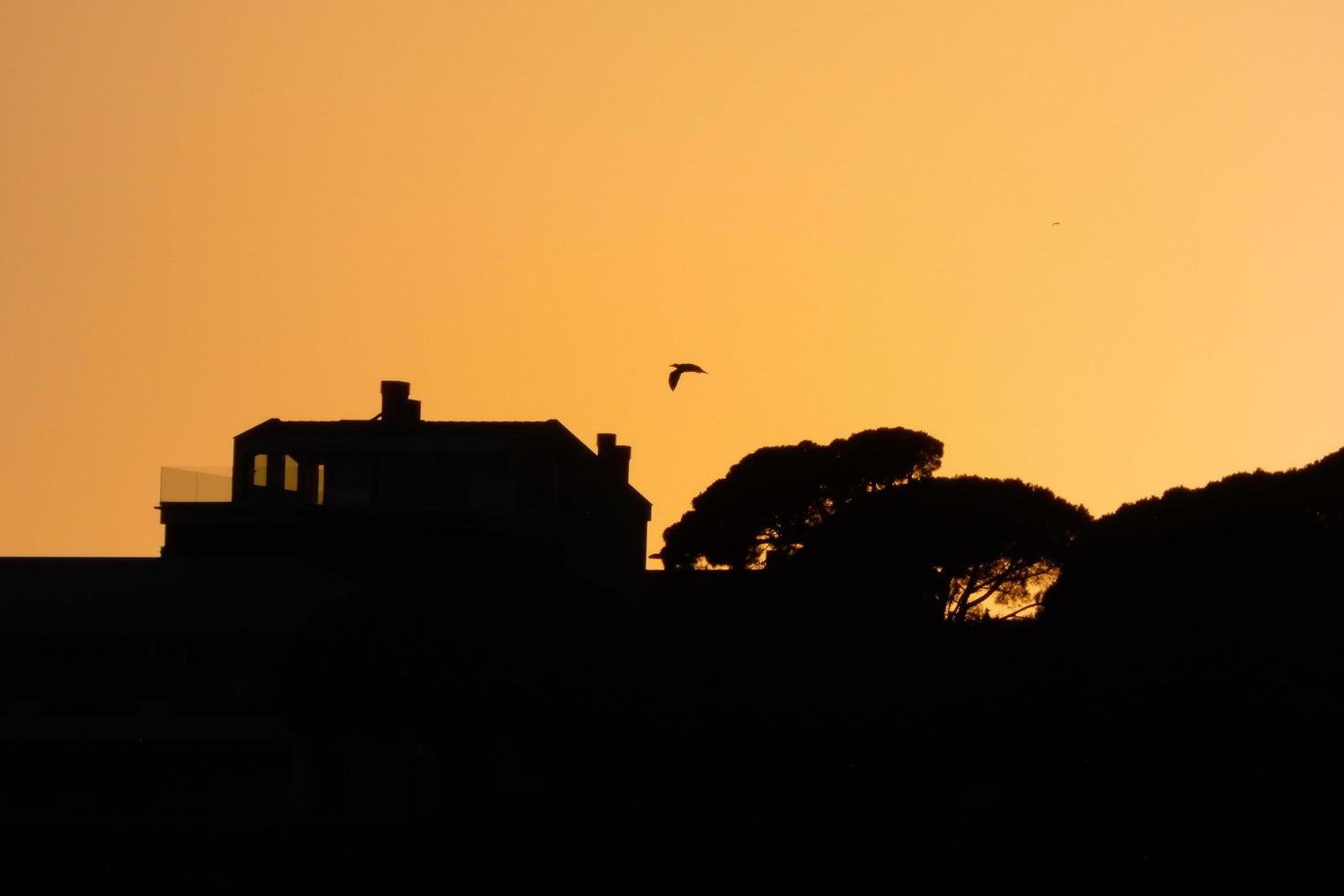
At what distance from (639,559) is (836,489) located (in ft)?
38.3

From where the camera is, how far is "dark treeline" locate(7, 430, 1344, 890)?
46.4 metres

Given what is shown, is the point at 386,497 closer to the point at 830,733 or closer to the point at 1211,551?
the point at 830,733

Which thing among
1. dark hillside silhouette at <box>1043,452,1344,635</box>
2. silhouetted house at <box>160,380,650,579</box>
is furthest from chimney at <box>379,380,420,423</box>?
dark hillside silhouette at <box>1043,452,1344,635</box>

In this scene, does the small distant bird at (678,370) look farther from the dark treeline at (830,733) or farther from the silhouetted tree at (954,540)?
the silhouetted tree at (954,540)

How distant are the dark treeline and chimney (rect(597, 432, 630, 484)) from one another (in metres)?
12.5

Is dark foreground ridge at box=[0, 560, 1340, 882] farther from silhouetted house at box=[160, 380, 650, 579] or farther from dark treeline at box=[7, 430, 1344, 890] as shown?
silhouetted house at box=[160, 380, 650, 579]

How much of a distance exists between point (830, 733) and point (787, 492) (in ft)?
126

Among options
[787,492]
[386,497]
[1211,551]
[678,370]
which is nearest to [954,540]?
[787,492]

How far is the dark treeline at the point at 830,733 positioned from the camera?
1827 inches

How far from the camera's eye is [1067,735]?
48875 millimetres

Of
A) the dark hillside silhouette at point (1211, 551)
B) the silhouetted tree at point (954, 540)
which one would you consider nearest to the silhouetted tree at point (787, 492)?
the silhouetted tree at point (954, 540)

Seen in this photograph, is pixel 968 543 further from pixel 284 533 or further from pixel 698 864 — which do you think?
pixel 698 864

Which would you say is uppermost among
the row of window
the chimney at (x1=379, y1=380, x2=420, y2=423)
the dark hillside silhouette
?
the chimney at (x1=379, y1=380, x2=420, y2=423)

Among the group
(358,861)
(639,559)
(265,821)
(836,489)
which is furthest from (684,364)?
(836,489)
